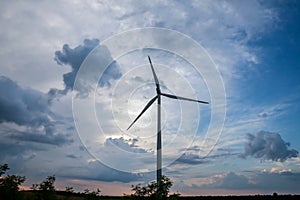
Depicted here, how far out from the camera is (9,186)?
39844 mm

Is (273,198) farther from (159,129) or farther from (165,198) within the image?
(165,198)

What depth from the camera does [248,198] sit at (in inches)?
3371

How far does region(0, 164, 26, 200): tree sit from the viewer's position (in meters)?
39.4

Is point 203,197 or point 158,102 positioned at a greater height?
point 158,102

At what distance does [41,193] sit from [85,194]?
4968 millimetres

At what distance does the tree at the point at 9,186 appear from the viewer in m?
39.4

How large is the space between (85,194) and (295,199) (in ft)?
183

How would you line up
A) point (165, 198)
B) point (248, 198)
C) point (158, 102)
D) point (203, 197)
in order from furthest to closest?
1. point (203, 197)
2. point (248, 198)
3. point (158, 102)
4. point (165, 198)

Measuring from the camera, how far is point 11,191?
39.5 m

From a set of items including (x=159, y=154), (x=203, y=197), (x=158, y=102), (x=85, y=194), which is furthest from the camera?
(x=203, y=197)

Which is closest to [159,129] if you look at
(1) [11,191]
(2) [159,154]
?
(2) [159,154]

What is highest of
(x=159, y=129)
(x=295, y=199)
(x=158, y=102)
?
A: (x=158, y=102)

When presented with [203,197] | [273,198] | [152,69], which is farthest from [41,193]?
[203,197]

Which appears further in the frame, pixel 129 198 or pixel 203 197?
pixel 203 197
